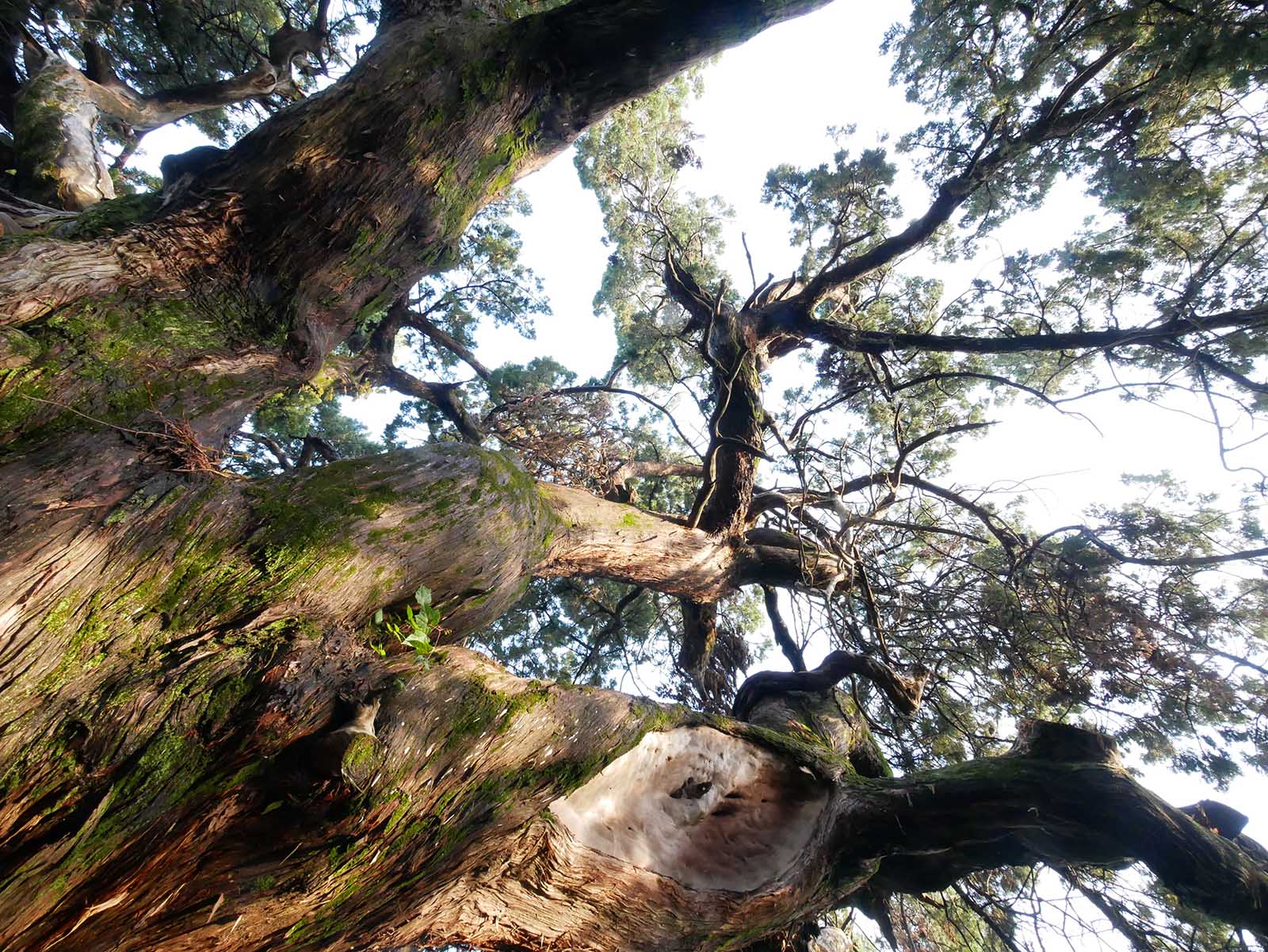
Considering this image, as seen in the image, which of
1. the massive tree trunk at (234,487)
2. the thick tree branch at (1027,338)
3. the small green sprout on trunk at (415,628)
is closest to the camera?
the massive tree trunk at (234,487)

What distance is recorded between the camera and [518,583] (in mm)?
3611

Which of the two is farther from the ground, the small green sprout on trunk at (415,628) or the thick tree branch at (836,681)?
the thick tree branch at (836,681)

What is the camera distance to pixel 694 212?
9.73 m

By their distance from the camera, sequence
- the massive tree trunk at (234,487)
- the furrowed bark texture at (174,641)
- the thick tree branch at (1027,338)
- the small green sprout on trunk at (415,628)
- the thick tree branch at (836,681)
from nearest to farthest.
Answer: the furrowed bark texture at (174,641), the massive tree trunk at (234,487), the small green sprout on trunk at (415,628), the thick tree branch at (836,681), the thick tree branch at (1027,338)

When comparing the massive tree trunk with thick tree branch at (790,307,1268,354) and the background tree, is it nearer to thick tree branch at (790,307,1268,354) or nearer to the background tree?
the background tree

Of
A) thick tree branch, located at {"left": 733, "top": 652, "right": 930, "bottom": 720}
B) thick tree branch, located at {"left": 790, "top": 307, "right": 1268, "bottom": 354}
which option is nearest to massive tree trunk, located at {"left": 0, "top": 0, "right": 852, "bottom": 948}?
thick tree branch, located at {"left": 733, "top": 652, "right": 930, "bottom": 720}

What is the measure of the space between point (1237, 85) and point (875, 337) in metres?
2.76

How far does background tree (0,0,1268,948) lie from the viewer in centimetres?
186

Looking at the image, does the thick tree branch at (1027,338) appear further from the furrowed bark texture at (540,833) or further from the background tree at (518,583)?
the furrowed bark texture at (540,833)

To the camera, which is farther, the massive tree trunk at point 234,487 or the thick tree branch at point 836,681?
the thick tree branch at point 836,681

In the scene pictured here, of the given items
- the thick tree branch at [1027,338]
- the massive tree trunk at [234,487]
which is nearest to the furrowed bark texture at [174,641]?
the massive tree trunk at [234,487]

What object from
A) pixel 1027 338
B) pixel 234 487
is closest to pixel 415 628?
pixel 234 487

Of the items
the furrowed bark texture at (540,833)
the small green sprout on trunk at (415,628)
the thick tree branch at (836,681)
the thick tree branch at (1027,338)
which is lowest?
the furrowed bark texture at (540,833)

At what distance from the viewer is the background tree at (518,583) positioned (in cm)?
186
